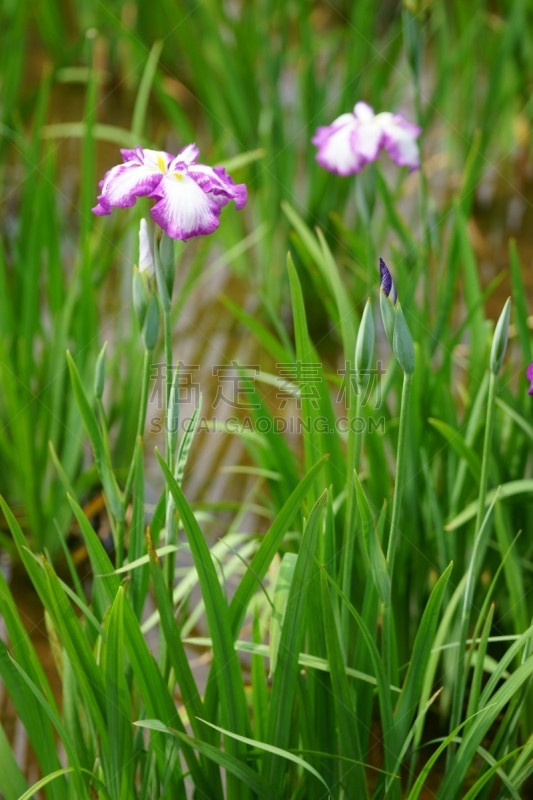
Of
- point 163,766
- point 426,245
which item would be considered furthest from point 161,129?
point 163,766

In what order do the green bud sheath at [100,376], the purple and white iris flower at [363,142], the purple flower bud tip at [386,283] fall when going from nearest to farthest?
1. the purple flower bud tip at [386,283]
2. the green bud sheath at [100,376]
3. the purple and white iris flower at [363,142]

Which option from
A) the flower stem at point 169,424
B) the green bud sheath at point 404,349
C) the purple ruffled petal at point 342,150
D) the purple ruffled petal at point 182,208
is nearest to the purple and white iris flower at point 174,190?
the purple ruffled petal at point 182,208

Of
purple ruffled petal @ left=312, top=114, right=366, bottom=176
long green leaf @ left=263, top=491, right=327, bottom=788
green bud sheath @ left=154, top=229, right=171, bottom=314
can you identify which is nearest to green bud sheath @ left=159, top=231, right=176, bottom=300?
green bud sheath @ left=154, top=229, right=171, bottom=314

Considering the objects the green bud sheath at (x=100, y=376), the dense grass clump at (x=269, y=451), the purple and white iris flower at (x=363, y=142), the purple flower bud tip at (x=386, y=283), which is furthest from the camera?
the purple and white iris flower at (x=363, y=142)

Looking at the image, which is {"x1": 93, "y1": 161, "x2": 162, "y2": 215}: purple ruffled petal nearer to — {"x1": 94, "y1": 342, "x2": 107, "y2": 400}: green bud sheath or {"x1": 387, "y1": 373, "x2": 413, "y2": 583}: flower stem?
{"x1": 94, "y1": 342, "x2": 107, "y2": 400}: green bud sheath

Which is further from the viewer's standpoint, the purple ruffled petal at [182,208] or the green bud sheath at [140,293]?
→ the green bud sheath at [140,293]

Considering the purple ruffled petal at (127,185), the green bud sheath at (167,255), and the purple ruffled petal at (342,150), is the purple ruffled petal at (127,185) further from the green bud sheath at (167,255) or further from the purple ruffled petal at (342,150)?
the purple ruffled petal at (342,150)

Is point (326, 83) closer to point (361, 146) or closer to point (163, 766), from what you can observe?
point (361, 146)

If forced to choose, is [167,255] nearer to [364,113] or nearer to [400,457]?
[400,457]
